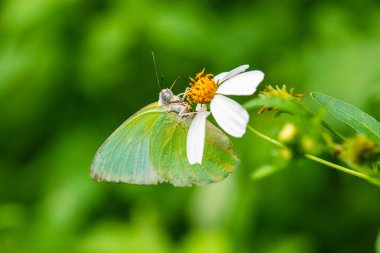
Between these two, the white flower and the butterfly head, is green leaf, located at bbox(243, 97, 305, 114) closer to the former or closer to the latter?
the white flower

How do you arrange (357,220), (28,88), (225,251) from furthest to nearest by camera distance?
(28,88)
(357,220)
(225,251)

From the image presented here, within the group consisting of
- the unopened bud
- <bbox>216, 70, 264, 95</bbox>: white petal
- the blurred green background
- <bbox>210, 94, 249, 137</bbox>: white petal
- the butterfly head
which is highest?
<bbox>216, 70, 264, 95</bbox>: white petal

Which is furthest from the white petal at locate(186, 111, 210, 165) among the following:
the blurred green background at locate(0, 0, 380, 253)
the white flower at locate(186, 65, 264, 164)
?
the blurred green background at locate(0, 0, 380, 253)

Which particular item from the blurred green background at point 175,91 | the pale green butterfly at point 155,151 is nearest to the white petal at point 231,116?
the pale green butterfly at point 155,151

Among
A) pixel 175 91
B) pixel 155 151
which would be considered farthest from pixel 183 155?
pixel 175 91

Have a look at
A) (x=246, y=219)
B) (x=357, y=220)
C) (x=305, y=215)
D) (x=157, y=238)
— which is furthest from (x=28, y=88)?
(x=357, y=220)

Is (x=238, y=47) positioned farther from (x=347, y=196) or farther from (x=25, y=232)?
(x=25, y=232)
